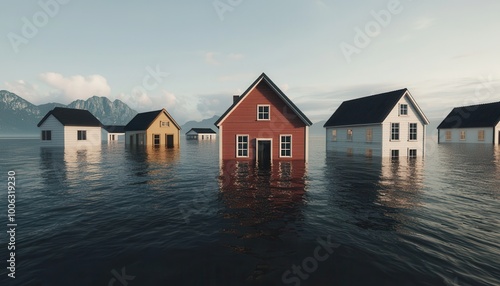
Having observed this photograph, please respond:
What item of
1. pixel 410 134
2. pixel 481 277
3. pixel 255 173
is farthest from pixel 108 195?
pixel 410 134

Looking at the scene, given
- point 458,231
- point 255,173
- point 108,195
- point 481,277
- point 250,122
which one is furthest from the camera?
point 250,122

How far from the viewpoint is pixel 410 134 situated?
29.1 metres

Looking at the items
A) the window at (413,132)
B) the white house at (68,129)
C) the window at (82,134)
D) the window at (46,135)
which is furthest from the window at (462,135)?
the window at (46,135)

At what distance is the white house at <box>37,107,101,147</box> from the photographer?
44.8m

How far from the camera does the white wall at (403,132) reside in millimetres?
28234

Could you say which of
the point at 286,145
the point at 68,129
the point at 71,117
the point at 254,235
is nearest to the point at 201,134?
the point at 71,117

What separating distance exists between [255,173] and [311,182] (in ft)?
13.5

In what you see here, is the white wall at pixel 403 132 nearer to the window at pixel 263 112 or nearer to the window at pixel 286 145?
the window at pixel 286 145

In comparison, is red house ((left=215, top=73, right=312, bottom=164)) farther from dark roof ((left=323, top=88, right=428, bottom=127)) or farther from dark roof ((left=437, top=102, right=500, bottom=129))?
dark roof ((left=437, top=102, right=500, bottom=129))

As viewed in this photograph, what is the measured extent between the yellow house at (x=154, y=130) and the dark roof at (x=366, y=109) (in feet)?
106

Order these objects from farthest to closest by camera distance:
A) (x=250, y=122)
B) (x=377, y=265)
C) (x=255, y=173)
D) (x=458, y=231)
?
(x=250, y=122) → (x=255, y=173) → (x=458, y=231) → (x=377, y=265)

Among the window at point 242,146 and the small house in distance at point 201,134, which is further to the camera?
the small house in distance at point 201,134

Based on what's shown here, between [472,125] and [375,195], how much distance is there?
59858 mm

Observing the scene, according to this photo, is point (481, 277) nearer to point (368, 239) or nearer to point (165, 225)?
point (368, 239)
